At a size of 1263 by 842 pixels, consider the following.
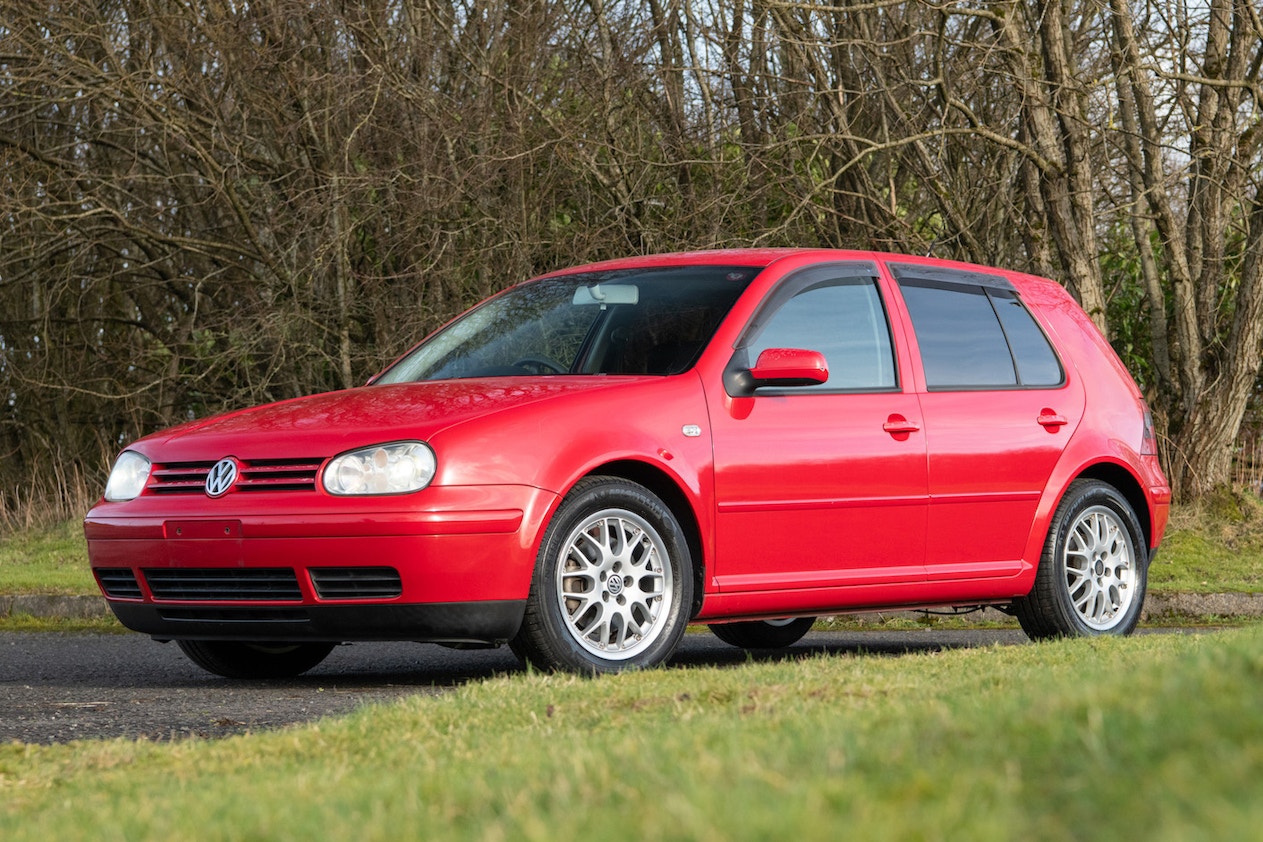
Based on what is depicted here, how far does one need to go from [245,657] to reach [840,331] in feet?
9.98

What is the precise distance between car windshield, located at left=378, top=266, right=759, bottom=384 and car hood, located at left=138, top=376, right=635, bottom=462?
310 millimetres

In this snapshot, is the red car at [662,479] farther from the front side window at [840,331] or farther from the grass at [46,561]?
the grass at [46,561]

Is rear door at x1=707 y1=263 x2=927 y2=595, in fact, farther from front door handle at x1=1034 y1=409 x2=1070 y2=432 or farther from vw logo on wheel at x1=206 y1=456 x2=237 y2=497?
vw logo on wheel at x1=206 y1=456 x2=237 y2=497

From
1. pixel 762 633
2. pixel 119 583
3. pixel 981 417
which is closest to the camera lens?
pixel 119 583

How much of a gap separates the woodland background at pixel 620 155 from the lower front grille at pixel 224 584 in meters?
7.43

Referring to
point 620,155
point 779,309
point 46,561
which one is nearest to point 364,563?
point 779,309

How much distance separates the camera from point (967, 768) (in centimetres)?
282

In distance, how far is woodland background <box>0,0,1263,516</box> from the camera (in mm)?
13656

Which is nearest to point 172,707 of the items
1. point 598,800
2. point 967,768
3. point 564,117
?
point 598,800

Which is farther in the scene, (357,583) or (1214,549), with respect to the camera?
(1214,549)

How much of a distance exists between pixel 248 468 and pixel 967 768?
406 centimetres

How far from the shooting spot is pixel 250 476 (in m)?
6.32

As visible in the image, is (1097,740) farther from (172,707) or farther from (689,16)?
(689,16)

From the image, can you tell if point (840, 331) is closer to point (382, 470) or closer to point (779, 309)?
point (779, 309)
